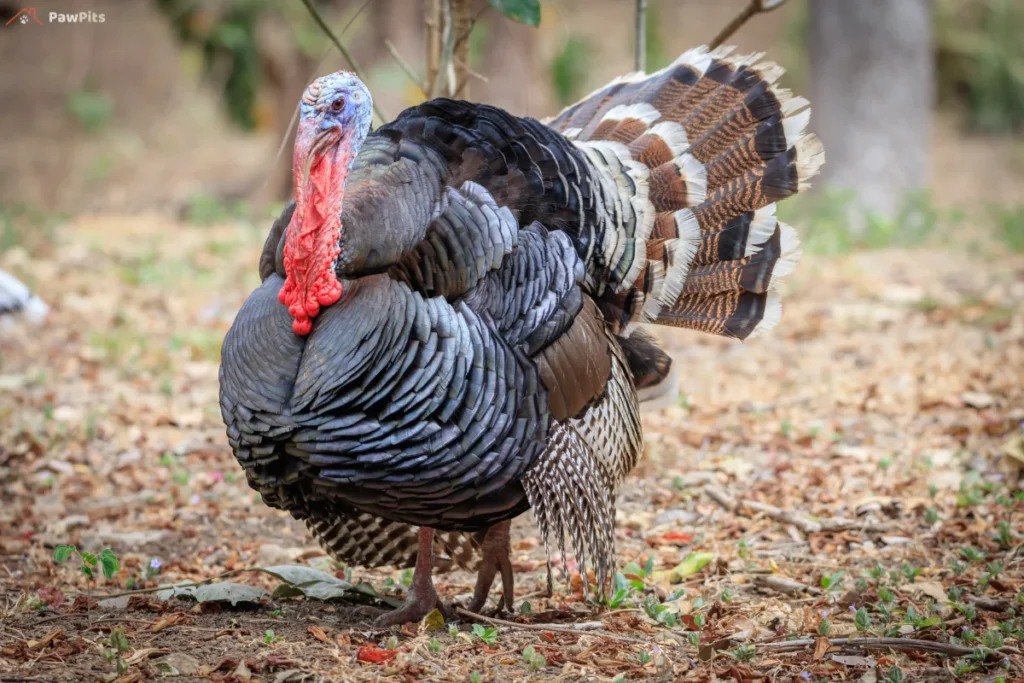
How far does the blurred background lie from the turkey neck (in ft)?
9.15

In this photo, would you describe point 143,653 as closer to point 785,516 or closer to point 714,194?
point 714,194

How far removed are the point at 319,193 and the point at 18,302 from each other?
4.38 metres

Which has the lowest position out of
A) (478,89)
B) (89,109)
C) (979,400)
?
(979,400)

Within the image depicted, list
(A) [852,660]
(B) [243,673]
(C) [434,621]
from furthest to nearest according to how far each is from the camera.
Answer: (C) [434,621] → (A) [852,660] → (B) [243,673]

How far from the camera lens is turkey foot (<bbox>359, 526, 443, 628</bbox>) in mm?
3705

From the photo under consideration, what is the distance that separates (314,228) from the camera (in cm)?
326

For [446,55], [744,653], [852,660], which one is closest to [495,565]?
[744,653]

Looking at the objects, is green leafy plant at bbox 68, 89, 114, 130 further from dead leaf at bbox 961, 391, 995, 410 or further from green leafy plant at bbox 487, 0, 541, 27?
dead leaf at bbox 961, 391, 995, 410

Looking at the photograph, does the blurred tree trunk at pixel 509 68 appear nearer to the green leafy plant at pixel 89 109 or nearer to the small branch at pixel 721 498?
the small branch at pixel 721 498

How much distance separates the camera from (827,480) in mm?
4957

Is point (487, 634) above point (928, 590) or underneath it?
underneath

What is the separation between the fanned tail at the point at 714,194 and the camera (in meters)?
4.11

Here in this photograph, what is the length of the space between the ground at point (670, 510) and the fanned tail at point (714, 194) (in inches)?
38.7

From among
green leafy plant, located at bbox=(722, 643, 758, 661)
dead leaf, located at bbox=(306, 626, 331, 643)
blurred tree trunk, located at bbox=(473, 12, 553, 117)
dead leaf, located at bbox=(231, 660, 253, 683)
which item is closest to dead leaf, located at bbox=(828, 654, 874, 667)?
green leafy plant, located at bbox=(722, 643, 758, 661)
